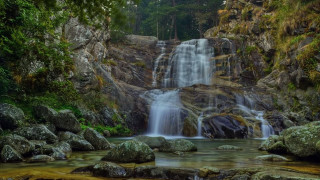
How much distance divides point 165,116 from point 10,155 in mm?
13136

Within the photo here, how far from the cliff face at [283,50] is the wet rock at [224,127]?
15.6 ft

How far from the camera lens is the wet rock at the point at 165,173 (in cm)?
489

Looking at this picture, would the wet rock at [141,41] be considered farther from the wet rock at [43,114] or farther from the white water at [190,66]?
the wet rock at [43,114]

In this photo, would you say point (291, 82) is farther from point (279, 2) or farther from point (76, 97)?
point (76, 97)

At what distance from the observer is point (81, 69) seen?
17.6 m

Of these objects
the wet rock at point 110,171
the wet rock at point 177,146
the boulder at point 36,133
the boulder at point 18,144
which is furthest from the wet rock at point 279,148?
the boulder at point 18,144

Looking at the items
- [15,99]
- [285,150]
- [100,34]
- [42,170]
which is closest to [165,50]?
[100,34]

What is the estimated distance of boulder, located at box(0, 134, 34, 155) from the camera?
269 inches

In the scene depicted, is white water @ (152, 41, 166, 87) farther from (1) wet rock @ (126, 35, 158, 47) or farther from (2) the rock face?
(2) the rock face

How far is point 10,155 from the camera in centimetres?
626

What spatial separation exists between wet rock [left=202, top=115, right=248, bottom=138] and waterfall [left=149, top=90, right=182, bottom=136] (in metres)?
2.26

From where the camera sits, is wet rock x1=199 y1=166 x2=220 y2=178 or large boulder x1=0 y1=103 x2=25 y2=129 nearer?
wet rock x1=199 y1=166 x2=220 y2=178

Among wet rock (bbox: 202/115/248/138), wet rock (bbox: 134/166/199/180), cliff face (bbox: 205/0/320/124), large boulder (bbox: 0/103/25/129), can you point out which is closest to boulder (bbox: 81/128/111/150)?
large boulder (bbox: 0/103/25/129)

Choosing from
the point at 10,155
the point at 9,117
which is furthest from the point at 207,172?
the point at 9,117
